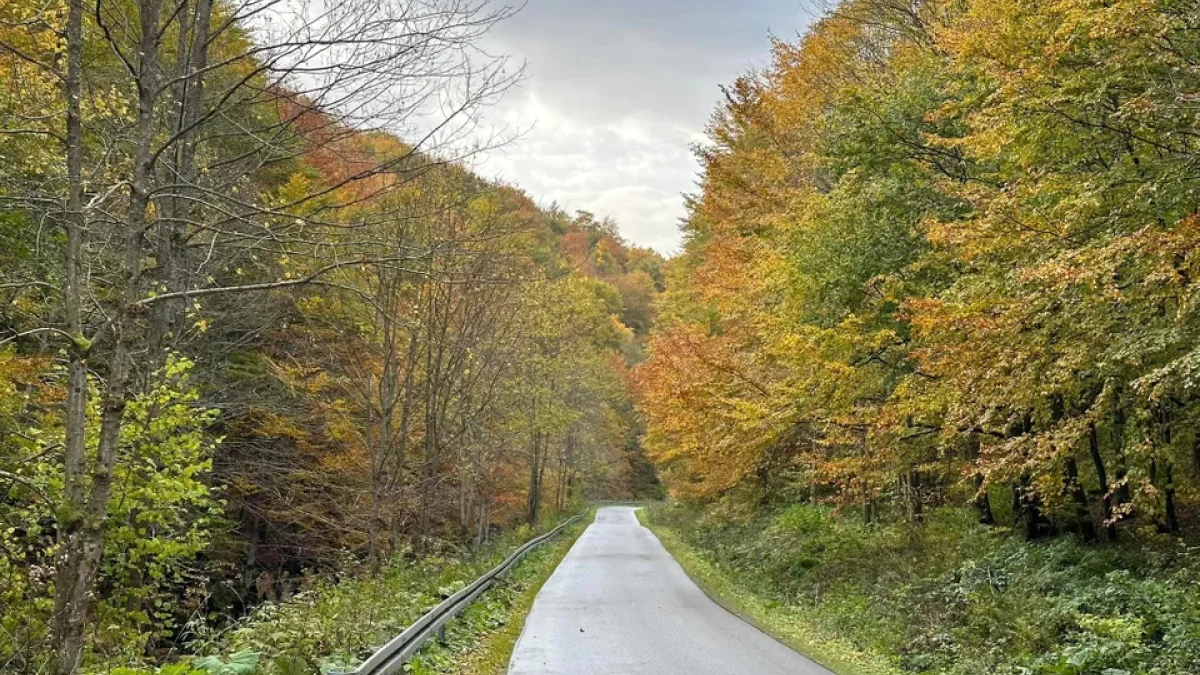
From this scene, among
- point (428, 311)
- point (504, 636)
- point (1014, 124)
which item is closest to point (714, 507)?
point (428, 311)

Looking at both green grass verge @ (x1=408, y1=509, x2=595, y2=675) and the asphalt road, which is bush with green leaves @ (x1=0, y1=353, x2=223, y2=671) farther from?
the asphalt road

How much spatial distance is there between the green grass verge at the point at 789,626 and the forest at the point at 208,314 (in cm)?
519

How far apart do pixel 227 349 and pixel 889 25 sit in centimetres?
1575

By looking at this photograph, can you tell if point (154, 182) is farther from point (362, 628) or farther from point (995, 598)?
point (995, 598)

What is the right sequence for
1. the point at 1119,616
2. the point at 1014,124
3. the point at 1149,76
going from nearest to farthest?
the point at 1119,616 < the point at 1149,76 < the point at 1014,124

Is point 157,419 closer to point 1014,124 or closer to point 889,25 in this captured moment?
point 1014,124

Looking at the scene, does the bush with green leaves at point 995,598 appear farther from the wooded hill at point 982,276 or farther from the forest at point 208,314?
the forest at point 208,314

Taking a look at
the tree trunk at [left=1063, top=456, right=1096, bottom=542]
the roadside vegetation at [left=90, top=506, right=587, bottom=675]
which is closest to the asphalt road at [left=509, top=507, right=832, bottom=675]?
the roadside vegetation at [left=90, top=506, right=587, bottom=675]

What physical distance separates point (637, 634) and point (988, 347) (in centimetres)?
592

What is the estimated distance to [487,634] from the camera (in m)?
11.4

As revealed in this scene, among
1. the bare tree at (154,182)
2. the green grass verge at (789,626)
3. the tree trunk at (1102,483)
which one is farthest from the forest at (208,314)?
the tree trunk at (1102,483)

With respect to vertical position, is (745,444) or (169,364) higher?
(169,364)

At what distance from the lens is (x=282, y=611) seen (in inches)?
331

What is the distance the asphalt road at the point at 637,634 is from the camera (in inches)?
360
